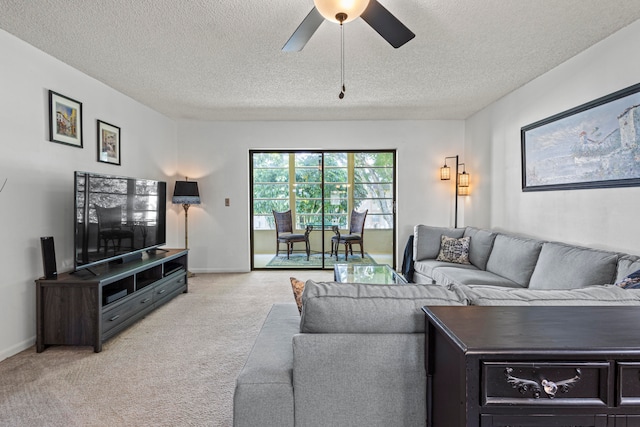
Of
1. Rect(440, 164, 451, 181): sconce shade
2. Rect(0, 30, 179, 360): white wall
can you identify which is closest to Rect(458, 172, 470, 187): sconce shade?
Rect(440, 164, 451, 181): sconce shade

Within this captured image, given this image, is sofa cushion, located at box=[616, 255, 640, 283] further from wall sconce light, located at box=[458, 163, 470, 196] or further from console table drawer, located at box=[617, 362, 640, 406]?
wall sconce light, located at box=[458, 163, 470, 196]

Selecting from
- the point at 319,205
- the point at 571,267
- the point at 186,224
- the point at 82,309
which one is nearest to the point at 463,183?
the point at 319,205

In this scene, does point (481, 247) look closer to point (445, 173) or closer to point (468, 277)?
point (468, 277)

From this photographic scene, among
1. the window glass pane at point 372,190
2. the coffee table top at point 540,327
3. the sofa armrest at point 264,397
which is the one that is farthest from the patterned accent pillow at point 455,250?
the sofa armrest at point 264,397

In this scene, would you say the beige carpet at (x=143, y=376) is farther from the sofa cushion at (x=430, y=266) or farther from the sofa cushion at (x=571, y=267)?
the sofa cushion at (x=571, y=267)

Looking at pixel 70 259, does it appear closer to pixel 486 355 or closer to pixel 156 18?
pixel 156 18

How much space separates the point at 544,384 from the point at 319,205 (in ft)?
16.6

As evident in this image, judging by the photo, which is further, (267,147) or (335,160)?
(335,160)

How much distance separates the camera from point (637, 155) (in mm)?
2359

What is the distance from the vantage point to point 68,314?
265 centimetres

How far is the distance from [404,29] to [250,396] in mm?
2088

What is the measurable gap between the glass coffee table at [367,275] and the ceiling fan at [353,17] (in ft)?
6.87

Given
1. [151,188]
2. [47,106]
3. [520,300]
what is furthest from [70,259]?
[520,300]

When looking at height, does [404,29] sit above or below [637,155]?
above
